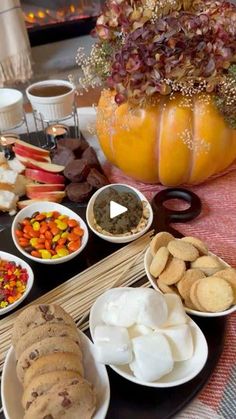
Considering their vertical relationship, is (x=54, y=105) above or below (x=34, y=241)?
above

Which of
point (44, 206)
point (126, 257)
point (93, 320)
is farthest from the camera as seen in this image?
point (44, 206)

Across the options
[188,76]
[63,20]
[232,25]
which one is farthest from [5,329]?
[63,20]

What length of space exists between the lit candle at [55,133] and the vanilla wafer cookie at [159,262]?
58 centimetres

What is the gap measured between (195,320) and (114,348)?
0.62 ft

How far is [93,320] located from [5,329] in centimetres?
15

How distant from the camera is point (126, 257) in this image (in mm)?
885

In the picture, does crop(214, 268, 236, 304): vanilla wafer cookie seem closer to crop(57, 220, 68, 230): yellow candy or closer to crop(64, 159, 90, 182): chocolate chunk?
crop(57, 220, 68, 230): yellow candy

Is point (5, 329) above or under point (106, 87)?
under

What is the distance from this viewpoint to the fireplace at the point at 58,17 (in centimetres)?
258

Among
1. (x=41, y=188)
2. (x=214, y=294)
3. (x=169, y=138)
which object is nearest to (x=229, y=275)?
(x=214, y=294)

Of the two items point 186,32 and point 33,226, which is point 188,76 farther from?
point 33,226

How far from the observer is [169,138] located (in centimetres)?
99

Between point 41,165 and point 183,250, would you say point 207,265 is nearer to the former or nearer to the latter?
point 183,250

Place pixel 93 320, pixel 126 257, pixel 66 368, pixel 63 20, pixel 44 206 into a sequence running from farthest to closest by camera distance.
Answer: pixel 63 20 < pixel 44 206 < pixel 126 257 < pixel 93 320 < pixel 66 368
